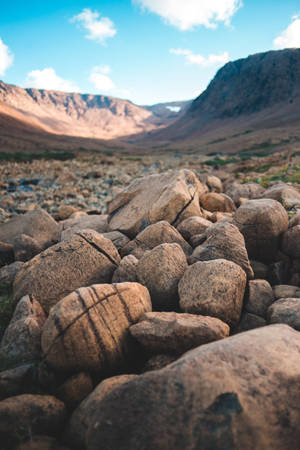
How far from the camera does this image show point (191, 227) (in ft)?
17.9

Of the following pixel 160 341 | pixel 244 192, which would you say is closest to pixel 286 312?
pixel 160 341

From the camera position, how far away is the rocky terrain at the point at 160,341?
2.12m

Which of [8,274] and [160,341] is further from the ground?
[160,341]

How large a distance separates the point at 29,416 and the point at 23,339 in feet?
3.20

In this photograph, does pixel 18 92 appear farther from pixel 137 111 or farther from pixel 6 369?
pixel 6 369

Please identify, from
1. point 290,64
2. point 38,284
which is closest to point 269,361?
point 38,284

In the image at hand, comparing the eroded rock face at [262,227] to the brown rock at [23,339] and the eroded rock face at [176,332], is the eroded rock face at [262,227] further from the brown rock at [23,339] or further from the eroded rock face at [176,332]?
the brown rock at [23,339]

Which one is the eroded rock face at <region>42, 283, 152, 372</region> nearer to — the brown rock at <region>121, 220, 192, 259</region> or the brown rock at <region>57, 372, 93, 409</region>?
the brown rock at <region>57, 372, 93, 409</region>

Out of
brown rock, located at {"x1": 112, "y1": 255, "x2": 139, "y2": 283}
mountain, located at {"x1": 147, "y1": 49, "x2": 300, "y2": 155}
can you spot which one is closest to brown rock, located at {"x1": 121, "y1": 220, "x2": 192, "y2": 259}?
brown rock, located at {"x1": 112, "y1": 255, "x2": 139, "y2": 283}

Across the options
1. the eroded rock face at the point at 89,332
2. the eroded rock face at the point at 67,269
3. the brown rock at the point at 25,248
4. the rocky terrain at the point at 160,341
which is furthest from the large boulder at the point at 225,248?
the brown rock at the point at 25,248

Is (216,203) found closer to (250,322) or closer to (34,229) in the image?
(250,322)

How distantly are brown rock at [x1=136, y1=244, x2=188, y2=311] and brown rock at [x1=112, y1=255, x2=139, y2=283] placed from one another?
10 cm

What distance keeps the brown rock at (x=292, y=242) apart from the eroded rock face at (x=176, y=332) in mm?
2333

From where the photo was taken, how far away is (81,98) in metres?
180
